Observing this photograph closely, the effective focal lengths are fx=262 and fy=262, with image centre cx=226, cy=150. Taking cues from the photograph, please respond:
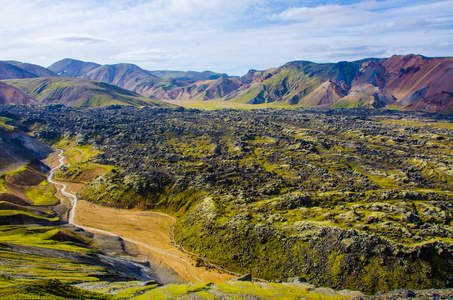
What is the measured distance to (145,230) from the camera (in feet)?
432

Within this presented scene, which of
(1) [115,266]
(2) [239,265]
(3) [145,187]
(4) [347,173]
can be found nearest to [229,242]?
(2) [239,265]

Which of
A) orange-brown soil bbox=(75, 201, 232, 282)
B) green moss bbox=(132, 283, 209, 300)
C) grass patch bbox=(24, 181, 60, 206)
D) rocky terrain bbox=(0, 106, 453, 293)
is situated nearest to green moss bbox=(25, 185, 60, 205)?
grass patch bbox=(24, 181, 60, 206)

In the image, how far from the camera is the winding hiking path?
101m

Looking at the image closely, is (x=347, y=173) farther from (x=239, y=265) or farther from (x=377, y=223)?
(x=239, y=265)

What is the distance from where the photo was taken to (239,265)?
102750 mm

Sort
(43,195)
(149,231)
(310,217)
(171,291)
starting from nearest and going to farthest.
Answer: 1. (171,291)
2. (310,217)
3. (149,231)
4. (43,195)

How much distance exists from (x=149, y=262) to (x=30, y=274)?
160 ft

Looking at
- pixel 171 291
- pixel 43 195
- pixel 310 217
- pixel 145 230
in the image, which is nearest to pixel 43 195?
pixel 43 195

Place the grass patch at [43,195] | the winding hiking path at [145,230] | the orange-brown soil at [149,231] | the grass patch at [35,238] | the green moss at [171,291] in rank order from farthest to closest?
1. the grass patch at [43,195]
2. the winding hiking path at [145,230]
3. the orange-brown soil at [149,231]
4. the grass patch at [35,238]
5. the green moss at [171,291]

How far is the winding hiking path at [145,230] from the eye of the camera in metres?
101

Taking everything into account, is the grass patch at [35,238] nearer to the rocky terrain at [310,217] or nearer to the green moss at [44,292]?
the green moss at [44,292]

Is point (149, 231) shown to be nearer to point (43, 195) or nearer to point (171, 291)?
point (171, 291)

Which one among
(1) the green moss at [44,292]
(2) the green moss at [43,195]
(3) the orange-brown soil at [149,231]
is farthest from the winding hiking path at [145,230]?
(1) the green moss at [44,292]

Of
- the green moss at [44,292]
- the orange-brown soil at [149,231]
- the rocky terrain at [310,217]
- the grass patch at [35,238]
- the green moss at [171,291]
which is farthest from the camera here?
the orange-brown soil at [149,231]
